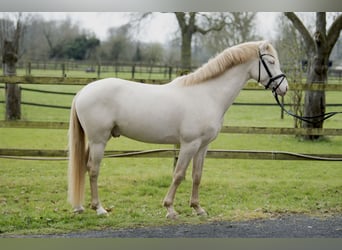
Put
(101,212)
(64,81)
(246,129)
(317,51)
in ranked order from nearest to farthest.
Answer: (101,212), (64,81), (246,129), (317,51)

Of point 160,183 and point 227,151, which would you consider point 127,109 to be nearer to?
point 160,183

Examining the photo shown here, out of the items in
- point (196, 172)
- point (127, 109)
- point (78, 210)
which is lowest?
point (78, 210)

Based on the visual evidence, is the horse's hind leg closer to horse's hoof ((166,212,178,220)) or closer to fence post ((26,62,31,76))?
horse's hoof ((166,212,178,220))

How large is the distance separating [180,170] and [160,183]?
741mm

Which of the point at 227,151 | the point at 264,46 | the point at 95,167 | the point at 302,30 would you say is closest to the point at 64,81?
the point at 95,167

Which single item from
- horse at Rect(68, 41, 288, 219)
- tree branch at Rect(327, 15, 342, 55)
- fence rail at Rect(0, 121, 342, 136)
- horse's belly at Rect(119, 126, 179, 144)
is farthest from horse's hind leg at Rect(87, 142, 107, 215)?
tree branch at Rect(327, 15, 342, 55)

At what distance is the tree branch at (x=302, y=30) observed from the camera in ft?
14.7

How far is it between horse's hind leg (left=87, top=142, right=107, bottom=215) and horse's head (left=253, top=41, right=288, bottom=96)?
136cm

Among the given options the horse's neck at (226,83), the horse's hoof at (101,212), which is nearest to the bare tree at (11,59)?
the horse's hoof at (101,212)

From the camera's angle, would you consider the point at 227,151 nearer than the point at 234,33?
Yes

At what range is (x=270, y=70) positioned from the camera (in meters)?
3.58

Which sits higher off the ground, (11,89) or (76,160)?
(11,89)

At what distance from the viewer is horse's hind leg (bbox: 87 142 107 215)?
3580 millimetres

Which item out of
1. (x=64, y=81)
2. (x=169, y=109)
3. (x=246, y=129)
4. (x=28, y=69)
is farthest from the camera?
(x=28, y=69)
